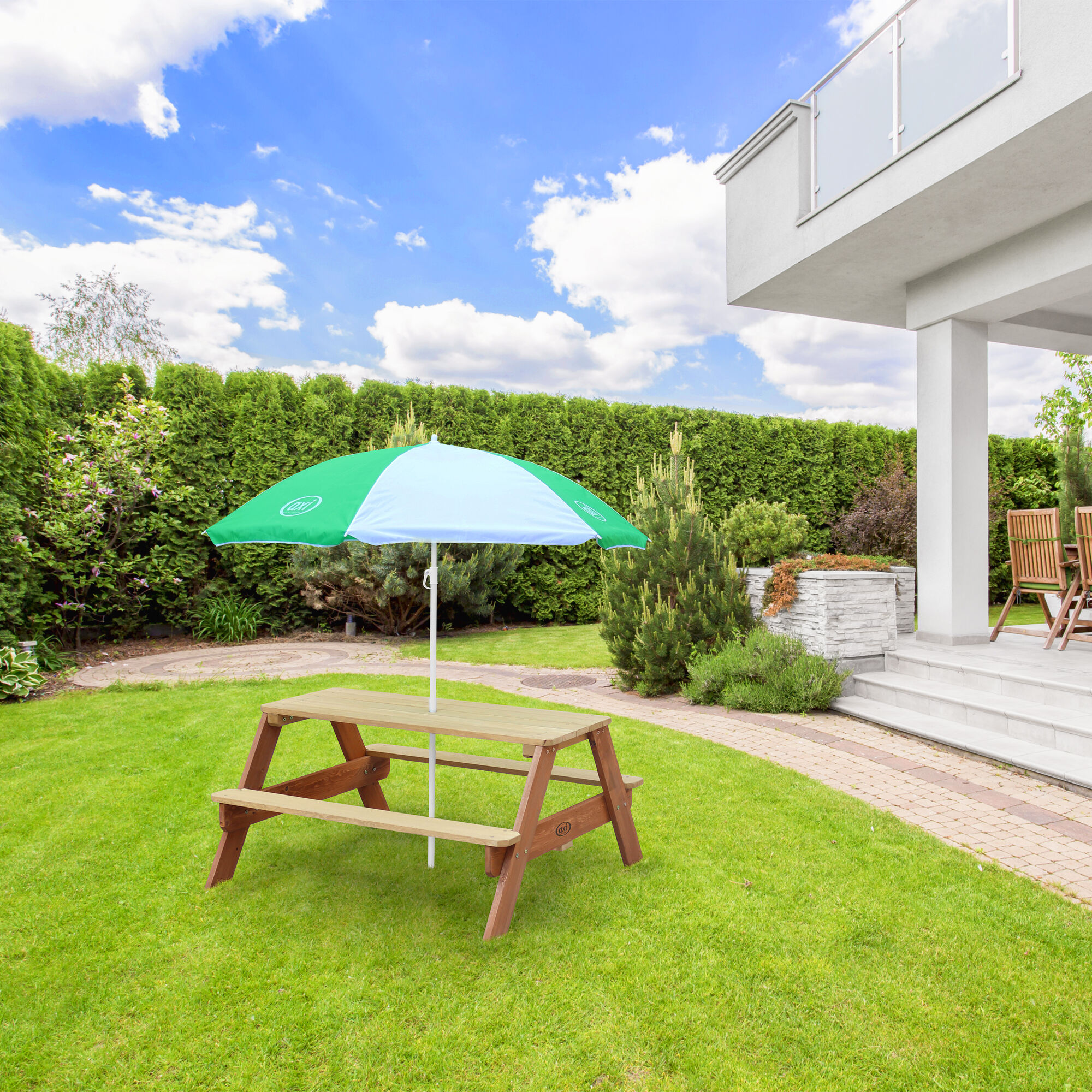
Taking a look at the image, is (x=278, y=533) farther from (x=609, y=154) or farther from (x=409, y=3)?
(x=609, y=154)

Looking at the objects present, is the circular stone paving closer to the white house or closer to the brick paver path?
the brick paver path

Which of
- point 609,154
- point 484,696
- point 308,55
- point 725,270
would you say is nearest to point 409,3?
point 308,55

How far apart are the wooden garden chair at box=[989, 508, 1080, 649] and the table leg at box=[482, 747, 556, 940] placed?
5.98 metres

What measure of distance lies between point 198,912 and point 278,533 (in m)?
1.62

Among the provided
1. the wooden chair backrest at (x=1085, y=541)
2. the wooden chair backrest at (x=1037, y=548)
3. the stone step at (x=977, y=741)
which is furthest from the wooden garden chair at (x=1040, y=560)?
the stone step at (x=977, y=741)

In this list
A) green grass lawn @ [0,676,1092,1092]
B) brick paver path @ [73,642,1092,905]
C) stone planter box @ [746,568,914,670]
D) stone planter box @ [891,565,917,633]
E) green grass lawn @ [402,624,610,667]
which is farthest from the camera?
green grass lawn @ [402,624,610,667]

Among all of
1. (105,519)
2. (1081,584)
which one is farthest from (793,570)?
(105,519)

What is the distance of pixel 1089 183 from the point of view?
5375 millimetres

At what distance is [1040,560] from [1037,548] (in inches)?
4.7

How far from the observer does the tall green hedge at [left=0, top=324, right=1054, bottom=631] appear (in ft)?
29.5

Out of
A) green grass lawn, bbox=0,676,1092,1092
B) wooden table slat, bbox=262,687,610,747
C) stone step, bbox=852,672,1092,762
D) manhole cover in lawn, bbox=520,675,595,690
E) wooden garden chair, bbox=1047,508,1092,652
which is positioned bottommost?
green grass lawn, bbox=0,676,1092,1092

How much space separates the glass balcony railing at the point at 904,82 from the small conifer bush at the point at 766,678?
14.1ft

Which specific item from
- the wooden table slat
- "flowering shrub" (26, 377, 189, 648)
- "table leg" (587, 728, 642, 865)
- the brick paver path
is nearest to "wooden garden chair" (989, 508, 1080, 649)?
the brick paver path

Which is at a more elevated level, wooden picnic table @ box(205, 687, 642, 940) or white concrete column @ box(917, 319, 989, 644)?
white concrete column @ box(917, 319, 989, 644)
